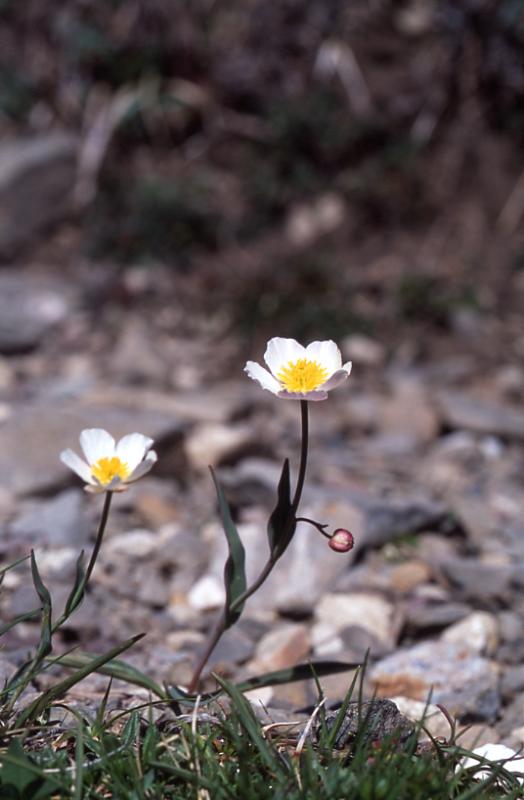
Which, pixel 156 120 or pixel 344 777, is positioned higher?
pixel 156 120

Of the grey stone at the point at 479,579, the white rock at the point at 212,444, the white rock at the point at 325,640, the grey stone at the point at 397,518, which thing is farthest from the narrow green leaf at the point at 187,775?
the white rock at the point at 212,444

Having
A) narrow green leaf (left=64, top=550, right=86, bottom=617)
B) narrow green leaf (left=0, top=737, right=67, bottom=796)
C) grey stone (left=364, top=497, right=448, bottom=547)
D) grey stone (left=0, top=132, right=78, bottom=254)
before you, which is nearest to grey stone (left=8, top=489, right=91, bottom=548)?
grey stone (left=364, top=497, right=448, bottom=547)

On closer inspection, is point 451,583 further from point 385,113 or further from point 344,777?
point 385,113

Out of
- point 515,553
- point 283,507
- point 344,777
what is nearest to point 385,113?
point 515,553

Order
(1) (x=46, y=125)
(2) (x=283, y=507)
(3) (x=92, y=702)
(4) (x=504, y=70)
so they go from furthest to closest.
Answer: (1) (x=46, y=125), (4) (x=504, y=70), (3) (x=92, y=702), (2) (x=283, y=507)

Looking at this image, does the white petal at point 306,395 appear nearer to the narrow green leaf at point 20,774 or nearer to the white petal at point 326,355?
the white petal at point 326,355

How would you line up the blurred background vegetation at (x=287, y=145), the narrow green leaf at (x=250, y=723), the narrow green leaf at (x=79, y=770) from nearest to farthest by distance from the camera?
the narrow green leaf at (x=79, y=770)
the narrow green leaf at (x=250, y=723)
the blurred background vegetation at (x=287, y=145)
